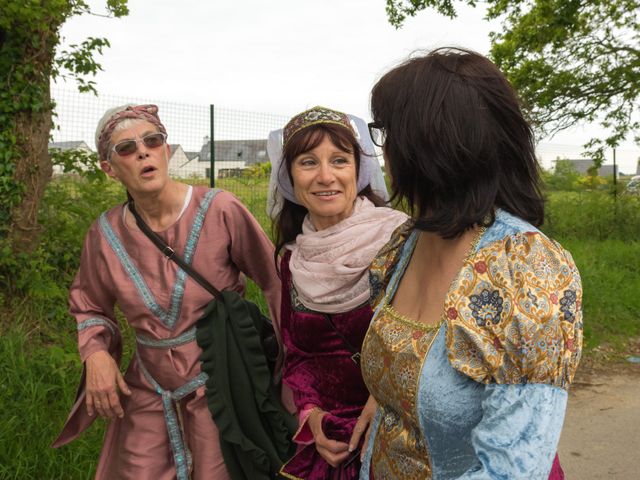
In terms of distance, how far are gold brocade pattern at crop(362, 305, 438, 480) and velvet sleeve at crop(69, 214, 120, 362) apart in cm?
135

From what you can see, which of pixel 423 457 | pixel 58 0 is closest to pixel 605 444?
pixel 423 457

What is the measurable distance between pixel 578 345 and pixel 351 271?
111 centimetres

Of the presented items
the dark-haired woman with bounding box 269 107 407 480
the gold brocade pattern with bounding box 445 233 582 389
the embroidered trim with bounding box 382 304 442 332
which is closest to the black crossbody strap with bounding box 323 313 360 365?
the dark-haired woman with bounding box 269 107 407 480

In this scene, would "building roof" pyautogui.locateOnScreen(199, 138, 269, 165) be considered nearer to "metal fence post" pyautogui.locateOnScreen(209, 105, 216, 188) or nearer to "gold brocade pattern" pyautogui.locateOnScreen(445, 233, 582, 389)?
"metal fence post" pyautogui.locateOnScreen(209, 105, 216, 188)

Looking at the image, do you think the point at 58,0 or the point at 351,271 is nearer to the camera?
the point at 351,271

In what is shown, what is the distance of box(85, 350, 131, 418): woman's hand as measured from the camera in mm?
2520

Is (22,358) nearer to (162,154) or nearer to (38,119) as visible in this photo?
(38,119)

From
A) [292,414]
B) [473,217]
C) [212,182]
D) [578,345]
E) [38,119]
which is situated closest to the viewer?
[578,345]

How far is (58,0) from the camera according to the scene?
15.1 ft

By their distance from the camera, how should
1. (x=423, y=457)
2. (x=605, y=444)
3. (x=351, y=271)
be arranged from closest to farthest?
(x=423, y=457), (x=351, y=271), (x=605, y=444)

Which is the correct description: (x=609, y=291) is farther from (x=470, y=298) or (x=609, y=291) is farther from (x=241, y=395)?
(x=470, y=298)

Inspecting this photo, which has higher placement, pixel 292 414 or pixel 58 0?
pixel 58 0

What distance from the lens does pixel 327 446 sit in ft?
Result: 7.48

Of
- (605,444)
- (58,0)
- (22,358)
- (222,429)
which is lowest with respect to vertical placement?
(605,444)
